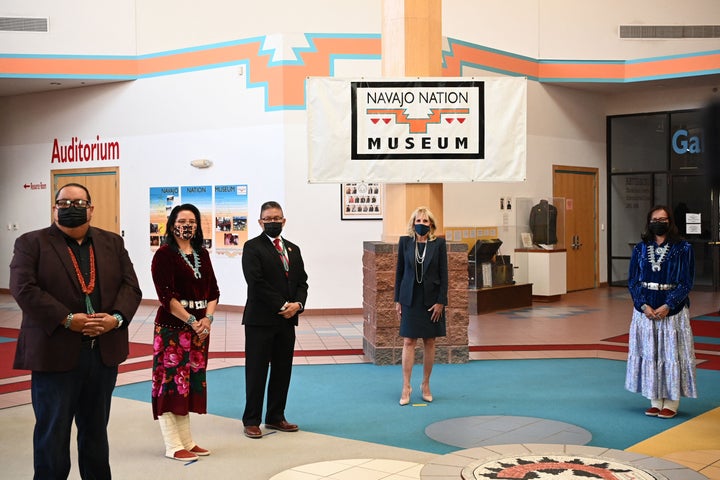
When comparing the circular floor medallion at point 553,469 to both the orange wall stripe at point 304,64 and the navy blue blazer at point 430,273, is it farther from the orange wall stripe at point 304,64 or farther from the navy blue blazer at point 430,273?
the orange wall stripe at point 304,64

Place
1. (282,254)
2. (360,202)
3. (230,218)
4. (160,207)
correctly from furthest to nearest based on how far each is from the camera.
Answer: (160,207) < (230,218) < (360,202) < (282,254)

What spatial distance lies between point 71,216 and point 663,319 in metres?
4.71

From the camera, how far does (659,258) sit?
6.97m

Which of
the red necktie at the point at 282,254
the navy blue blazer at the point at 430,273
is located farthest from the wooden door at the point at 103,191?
the red necktie at the point at 282,254

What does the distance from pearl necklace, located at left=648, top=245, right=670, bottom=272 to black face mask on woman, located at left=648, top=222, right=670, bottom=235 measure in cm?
12

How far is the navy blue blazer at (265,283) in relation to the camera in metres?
6.38

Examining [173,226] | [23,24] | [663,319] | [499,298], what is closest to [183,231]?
[173,226]

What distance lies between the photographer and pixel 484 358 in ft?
31.8

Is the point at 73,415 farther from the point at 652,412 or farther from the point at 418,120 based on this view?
the point at 418,120

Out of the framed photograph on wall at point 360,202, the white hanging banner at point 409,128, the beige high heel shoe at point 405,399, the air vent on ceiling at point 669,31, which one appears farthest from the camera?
the air vent on ceiling at point 669,31

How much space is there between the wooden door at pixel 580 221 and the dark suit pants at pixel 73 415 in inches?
528

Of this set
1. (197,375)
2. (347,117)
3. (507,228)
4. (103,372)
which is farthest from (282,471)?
(507,228)

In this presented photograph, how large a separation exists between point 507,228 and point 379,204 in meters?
2.65

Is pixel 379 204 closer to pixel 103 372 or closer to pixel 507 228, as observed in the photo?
pixel 507 228
